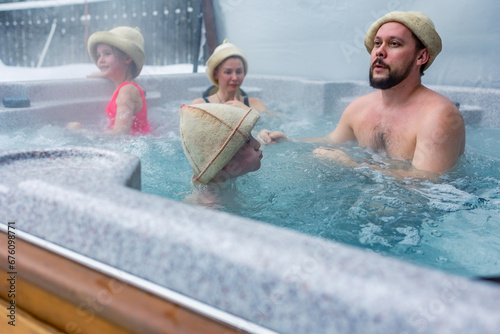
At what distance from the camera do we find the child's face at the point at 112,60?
3.46 m

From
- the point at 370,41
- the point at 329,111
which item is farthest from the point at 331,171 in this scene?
the point at 329,111

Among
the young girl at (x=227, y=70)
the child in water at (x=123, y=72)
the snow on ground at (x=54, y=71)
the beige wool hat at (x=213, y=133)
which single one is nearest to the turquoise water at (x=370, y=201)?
the child in water at (x=123, y=72)

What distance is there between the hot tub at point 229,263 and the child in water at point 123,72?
7.22ft

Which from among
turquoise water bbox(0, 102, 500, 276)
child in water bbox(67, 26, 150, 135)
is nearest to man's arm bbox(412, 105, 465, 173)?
turquoise water bbox(0, 102, 500, 276)

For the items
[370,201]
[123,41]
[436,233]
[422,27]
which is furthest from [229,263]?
[123,41]

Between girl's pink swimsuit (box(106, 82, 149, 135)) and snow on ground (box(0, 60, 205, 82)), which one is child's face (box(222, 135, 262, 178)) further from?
snow on ground (box(0, 60, 205, 82))

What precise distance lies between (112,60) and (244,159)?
7.09 ft

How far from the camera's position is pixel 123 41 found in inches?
133

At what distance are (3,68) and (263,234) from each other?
12926 mm

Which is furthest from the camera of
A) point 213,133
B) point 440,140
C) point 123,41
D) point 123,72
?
point 123,72

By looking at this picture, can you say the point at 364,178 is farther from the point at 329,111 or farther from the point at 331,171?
the point at 329,111

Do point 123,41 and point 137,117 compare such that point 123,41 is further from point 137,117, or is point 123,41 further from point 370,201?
point 370,201

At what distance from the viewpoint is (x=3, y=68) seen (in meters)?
11.4

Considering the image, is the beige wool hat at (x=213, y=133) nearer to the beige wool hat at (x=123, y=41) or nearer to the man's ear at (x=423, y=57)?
the man's ear at (x=423, y=57)
